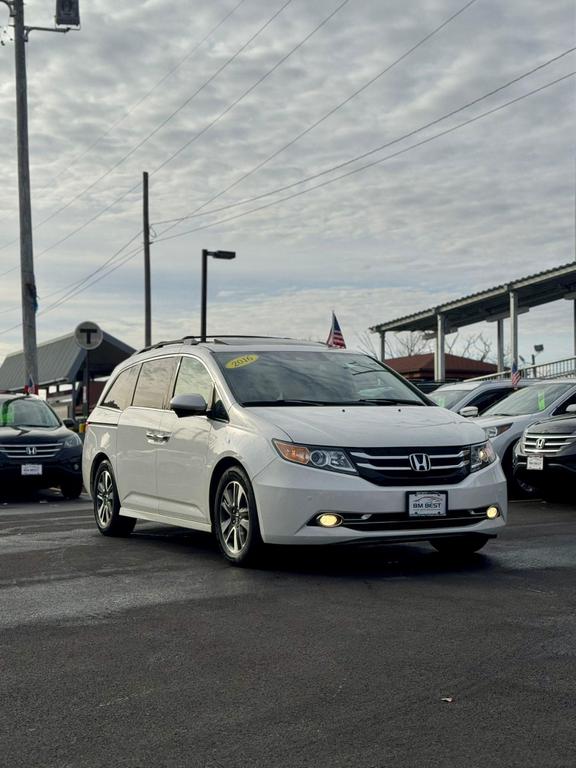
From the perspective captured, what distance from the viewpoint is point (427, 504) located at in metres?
7.54

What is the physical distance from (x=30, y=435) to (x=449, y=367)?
31672mm

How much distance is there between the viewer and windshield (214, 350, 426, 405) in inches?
336

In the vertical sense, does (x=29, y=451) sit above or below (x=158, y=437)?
below

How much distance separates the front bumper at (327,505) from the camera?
7.39m

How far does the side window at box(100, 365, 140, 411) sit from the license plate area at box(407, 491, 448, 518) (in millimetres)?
3808

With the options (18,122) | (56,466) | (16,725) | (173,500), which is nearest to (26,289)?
(18,122)

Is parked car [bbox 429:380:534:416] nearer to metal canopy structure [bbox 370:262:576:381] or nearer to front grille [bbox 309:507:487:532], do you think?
front grille [bbox 309:507:487:532]

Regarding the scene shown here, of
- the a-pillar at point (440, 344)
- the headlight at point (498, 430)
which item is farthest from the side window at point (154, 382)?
the a-pillar at point (440, 344)

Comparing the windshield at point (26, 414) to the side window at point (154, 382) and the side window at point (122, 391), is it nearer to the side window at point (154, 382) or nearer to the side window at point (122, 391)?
the side window at point (122, 391)

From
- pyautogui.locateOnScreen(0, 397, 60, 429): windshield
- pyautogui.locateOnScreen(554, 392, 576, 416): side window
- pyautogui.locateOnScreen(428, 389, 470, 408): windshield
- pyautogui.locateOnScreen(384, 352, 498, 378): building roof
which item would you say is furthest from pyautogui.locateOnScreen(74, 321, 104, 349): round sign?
pyautogui.locateOnScreen(384, 352, 498, 378): building roof

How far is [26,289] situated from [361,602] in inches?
721

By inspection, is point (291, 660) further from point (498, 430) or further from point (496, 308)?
point (496, 308)

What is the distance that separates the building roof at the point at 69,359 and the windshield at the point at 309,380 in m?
30.2

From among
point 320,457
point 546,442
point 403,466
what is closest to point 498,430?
point 546,442
